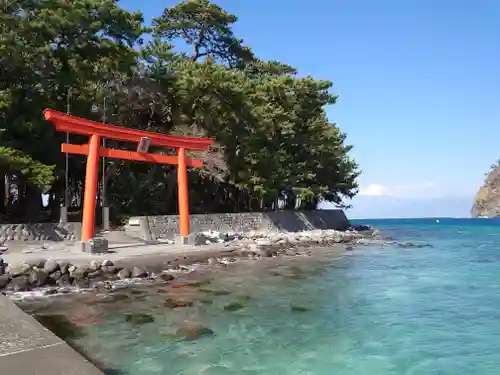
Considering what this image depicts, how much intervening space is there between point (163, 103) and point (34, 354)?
20.7 metres

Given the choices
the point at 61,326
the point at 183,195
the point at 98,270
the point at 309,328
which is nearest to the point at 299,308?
the point at 309,328

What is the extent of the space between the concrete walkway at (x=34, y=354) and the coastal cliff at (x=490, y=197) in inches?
4413

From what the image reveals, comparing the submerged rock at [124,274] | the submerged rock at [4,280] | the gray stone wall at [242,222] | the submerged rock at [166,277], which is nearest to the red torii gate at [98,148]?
the gray stone wall at [242,222]

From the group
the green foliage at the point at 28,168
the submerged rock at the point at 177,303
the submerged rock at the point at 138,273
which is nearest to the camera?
the submerged rock at the point at 177,303

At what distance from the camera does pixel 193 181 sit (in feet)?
93.4

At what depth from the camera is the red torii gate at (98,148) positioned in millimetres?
15289

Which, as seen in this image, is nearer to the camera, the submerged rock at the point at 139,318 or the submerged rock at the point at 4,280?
the submerged rock at the point at 139,318

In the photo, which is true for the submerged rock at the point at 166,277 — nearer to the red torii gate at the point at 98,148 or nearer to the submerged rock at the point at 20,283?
the submerged rock at the point at 20,283

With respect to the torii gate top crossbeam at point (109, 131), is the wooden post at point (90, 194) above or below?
below

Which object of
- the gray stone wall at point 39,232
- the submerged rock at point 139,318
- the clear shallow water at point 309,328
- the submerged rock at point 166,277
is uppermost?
the gray stone wall at point 39,232

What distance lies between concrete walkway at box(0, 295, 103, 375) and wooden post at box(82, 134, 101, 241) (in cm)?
1029

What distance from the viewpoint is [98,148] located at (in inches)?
646

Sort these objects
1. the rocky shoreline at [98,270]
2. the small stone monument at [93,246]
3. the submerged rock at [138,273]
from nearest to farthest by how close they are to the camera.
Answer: the rocky shoreline at [98,270] → the submerged rock at [138,273] → the small stone monument at [93,246]

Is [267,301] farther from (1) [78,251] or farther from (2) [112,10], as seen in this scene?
(2) [112,10]
